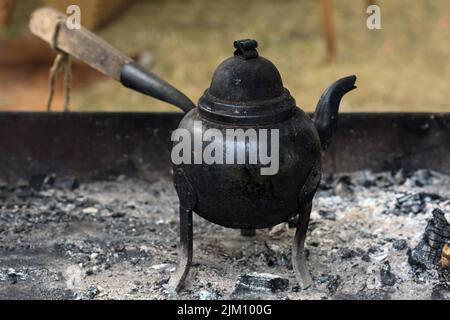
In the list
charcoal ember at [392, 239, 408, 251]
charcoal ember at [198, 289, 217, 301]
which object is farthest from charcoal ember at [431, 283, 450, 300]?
charcoal ember at [198, 289, 217, 301]

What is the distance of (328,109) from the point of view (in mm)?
2578

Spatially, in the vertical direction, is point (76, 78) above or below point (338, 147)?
above

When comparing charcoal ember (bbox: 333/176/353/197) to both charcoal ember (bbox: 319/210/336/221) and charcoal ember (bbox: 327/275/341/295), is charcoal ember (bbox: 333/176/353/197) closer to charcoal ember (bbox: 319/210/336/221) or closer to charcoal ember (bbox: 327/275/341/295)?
charcoal ember (bbox: 319/210/336/221)

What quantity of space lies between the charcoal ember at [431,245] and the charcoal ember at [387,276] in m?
0.10

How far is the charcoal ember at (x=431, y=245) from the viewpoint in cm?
264

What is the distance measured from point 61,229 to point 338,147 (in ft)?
4.43

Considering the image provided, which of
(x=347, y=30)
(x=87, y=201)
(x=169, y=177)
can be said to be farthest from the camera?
(x=347, y=30)

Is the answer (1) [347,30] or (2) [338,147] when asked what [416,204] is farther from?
(1) [347,30]

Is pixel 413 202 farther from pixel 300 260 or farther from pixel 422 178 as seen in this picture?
pixel 300 260

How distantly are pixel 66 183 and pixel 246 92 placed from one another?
4.64 feet

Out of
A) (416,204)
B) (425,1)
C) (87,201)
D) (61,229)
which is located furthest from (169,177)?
(425,1)

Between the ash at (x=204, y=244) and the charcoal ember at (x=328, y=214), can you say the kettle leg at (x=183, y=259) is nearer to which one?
the ash at (x=204, y=244)

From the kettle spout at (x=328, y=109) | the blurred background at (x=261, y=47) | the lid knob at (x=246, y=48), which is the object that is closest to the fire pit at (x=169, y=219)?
the kettle spout at (x=328, y=109)
